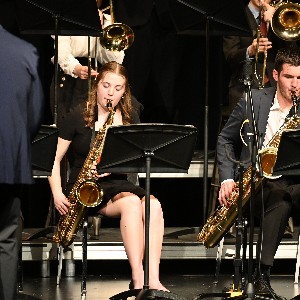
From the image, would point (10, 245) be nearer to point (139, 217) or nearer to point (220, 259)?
point (139, 217)

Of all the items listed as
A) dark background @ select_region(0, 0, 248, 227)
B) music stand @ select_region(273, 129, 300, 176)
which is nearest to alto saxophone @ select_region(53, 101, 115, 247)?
music stand @ select_region(273, 129, 300, 176)

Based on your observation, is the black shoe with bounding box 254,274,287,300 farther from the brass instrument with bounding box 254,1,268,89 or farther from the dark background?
the dark background

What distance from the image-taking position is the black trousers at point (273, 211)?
6.71 meters

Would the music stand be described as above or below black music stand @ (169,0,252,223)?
below

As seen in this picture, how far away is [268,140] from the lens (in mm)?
7008

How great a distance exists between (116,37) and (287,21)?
132 centimetres

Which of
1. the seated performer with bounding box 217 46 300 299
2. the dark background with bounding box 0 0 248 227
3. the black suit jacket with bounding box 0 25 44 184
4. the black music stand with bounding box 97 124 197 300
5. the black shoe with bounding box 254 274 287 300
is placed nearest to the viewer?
the black suit jacket with bounding box 0 25 44 184

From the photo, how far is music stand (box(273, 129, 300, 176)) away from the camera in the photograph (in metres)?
6.04

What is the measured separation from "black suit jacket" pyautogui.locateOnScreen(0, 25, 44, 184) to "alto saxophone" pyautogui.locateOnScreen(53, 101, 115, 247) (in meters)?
1.89

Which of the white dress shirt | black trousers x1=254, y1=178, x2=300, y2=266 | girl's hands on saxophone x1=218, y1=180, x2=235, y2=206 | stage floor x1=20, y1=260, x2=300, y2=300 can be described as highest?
A: the white dress shirt

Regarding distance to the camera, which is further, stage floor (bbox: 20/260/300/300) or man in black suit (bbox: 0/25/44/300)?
stage floor (bbox: 20/260/300/300)

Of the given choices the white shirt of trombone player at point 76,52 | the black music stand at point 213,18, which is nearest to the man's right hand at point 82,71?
the white shirt of trombone player at point 76,52

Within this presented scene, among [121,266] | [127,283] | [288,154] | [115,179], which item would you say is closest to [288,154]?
[288,154]

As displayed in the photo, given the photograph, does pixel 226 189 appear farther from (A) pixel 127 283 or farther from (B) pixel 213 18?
(B) pixel 213 18
